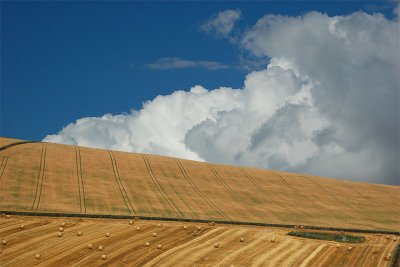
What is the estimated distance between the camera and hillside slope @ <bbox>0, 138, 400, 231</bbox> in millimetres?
67875

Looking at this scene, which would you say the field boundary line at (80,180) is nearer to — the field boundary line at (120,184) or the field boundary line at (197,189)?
the field boundary line at (120,184)

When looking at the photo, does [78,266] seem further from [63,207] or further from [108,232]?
[63,207]

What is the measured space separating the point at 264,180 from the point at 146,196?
23697mm

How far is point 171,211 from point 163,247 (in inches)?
859

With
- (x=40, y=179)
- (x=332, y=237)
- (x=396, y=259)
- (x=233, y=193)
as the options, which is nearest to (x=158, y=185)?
(x=233, y=193)

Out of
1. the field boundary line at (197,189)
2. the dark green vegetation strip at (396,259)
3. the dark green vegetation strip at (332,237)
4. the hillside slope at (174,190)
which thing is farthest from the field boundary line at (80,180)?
the dark green vegetation strip at (396,259)

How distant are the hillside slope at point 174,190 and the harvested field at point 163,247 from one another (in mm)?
10478

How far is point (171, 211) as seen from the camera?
67938mm

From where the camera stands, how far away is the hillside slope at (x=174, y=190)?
6788 centimetres

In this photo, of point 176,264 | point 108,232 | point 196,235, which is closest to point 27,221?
point 108,232

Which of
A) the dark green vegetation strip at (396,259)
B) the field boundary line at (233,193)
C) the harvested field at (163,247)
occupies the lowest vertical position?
the dark green vegetation strip at (396,259)

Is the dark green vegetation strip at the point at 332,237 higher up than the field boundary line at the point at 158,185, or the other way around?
the field boundary line at the point at 158,185

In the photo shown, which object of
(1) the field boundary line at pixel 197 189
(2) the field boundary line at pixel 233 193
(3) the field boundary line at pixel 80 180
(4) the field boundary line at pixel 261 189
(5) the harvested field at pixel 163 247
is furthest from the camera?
(4) the field boundary line at pixel 261 189

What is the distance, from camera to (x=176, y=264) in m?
41.2
